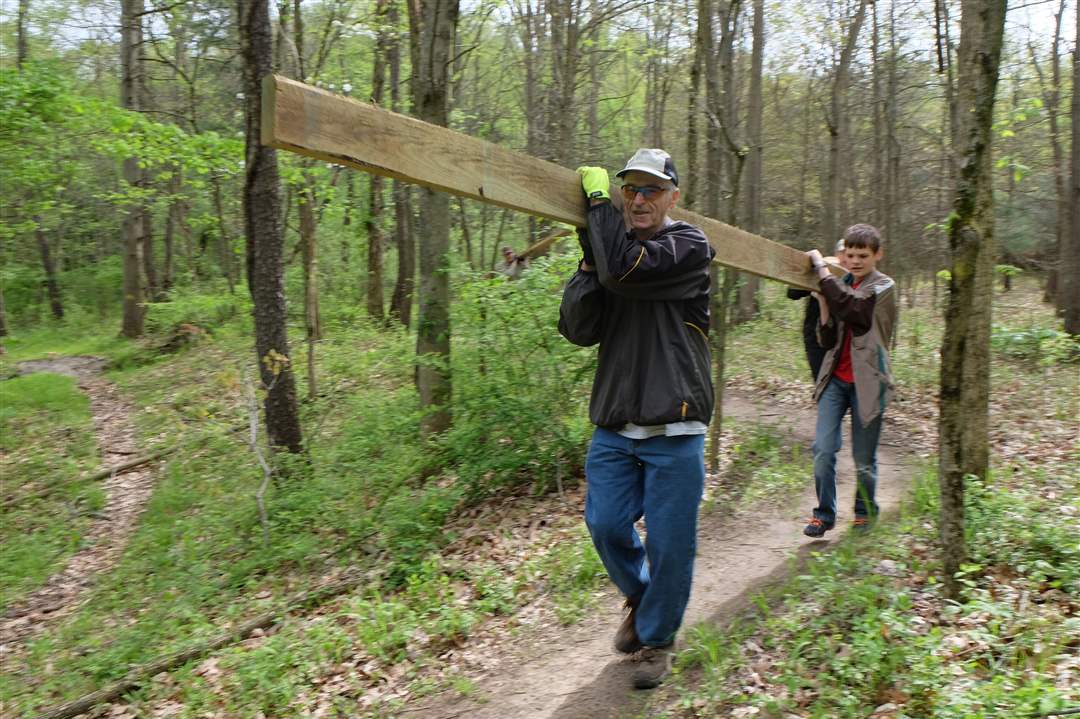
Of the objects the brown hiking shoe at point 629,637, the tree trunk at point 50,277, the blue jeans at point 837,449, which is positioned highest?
the tree trunk at point 50,277

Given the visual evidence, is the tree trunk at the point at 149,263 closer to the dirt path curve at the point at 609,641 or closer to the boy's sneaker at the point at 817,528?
the dirt path curve at the point at 609,641

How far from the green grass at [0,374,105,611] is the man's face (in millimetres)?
7416

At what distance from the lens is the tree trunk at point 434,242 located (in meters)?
7.41

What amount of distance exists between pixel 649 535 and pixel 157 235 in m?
29.0

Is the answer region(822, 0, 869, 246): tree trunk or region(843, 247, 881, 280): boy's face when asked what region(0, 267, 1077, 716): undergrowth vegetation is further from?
region(822, 0, 869, 246): tree trunk

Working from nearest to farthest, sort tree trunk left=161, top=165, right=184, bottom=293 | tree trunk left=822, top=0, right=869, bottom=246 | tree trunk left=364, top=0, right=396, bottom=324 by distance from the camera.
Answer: tree trunk left=822, top=0, right=869, bottom=246 < tree trunk left=364, top=0, right=396, bottom=324 < tree trunk left=161, top=165, right=184, bottom=293

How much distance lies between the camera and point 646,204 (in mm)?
3488

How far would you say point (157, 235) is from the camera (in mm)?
27578

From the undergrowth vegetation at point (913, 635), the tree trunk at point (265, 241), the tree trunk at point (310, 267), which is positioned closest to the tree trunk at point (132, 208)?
the tree trunk at point (310, 267)

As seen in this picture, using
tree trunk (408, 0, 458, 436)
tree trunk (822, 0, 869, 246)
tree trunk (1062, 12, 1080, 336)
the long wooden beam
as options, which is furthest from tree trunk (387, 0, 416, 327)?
the long wooden beam

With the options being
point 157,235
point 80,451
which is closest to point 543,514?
point 80,451

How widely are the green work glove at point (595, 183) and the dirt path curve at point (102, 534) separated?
20.9 ft

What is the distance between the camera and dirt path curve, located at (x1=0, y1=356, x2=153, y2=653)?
267 inches

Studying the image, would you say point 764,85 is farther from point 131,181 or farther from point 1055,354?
point 131,181
